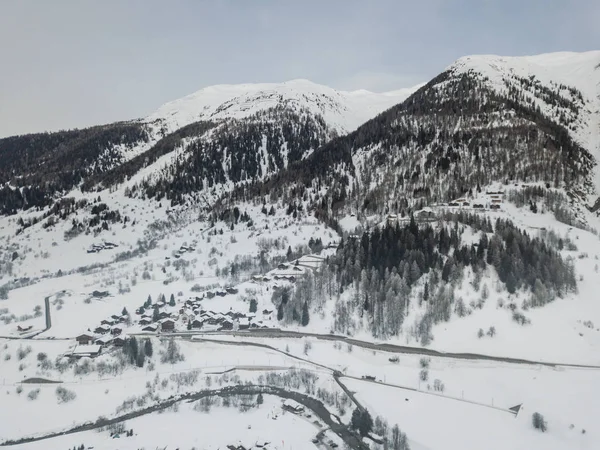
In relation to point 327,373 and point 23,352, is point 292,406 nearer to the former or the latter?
point 327,373

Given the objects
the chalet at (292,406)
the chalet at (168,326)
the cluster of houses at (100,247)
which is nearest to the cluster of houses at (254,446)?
the chalet at (292,406)

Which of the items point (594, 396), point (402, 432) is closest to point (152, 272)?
point (402, 432)

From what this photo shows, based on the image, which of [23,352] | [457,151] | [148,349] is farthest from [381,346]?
[457,151]

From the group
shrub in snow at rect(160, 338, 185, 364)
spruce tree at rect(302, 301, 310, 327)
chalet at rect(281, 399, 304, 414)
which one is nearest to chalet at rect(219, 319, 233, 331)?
shrub in snow at rect(160, 338, 185, 364)

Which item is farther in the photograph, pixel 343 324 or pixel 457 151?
pixel 457 151

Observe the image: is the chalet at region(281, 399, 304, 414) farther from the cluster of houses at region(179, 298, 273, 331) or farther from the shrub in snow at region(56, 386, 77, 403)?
the shrub in snow at region(56, 386, 77, 403)
